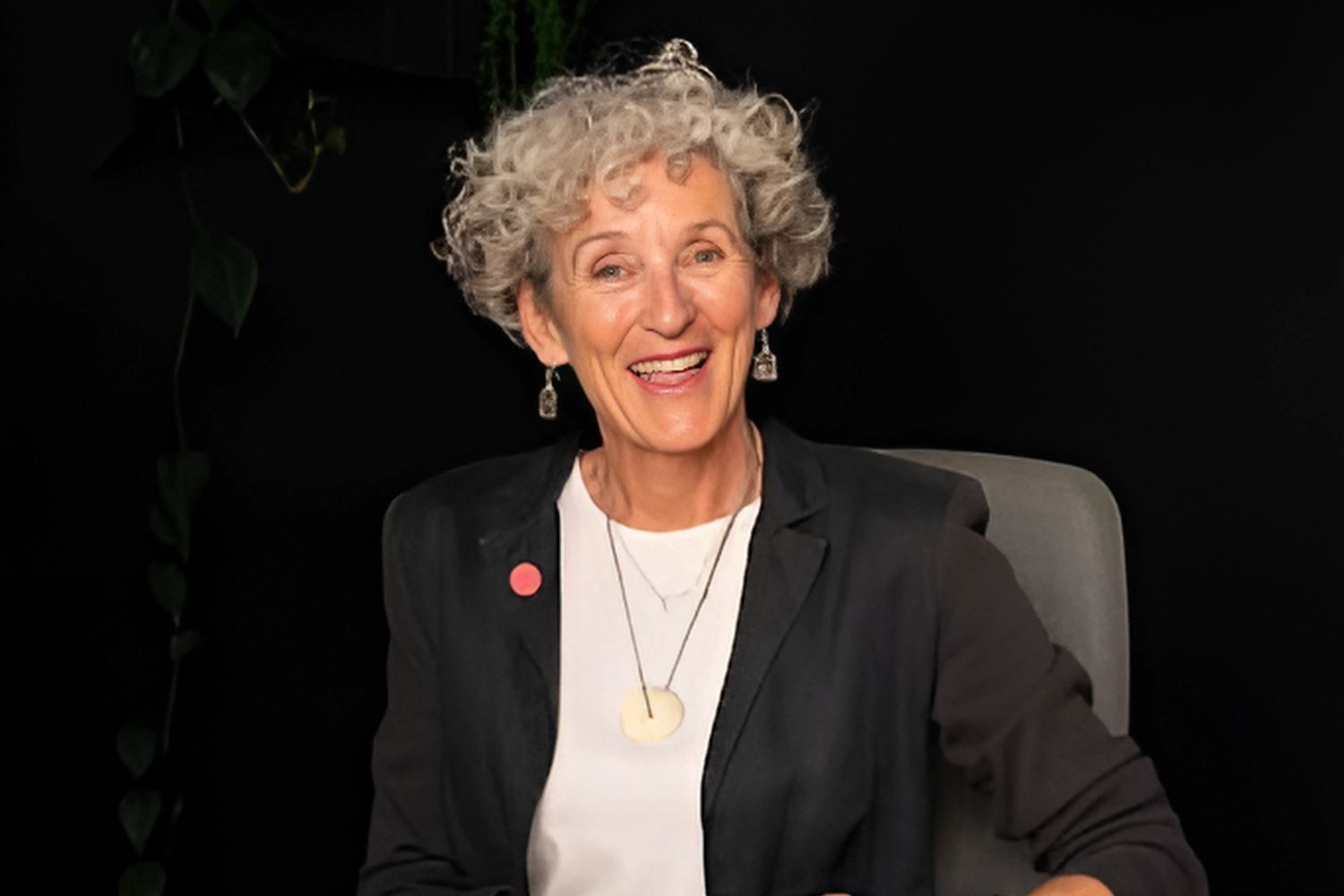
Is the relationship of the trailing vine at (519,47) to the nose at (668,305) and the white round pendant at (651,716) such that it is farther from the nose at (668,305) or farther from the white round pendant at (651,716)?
the white round pendant at (651,716)

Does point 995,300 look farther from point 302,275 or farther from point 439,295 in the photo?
point 302,275

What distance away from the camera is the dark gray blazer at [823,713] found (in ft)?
5.80

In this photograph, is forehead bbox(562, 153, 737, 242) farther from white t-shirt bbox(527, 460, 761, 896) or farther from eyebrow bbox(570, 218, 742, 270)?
white t-shirt bbox(527, 460, 761, 896)

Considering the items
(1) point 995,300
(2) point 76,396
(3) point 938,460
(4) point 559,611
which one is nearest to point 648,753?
(4) point 559,611

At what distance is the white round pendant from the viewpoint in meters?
1.87

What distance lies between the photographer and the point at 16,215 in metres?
2.47

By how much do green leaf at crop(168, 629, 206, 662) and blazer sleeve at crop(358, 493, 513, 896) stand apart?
604 millimetres

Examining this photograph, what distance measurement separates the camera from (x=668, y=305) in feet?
6.03

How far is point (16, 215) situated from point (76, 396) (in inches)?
10.4

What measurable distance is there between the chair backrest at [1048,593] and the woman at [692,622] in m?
0.07

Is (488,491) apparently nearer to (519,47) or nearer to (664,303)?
(664,303)

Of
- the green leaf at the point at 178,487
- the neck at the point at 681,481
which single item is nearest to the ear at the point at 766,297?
the neck at the point at 681,481

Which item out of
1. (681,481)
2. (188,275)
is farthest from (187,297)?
(681,481)

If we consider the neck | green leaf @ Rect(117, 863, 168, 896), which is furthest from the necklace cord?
green leaf @ Rect(117, 863, 168, 896)
